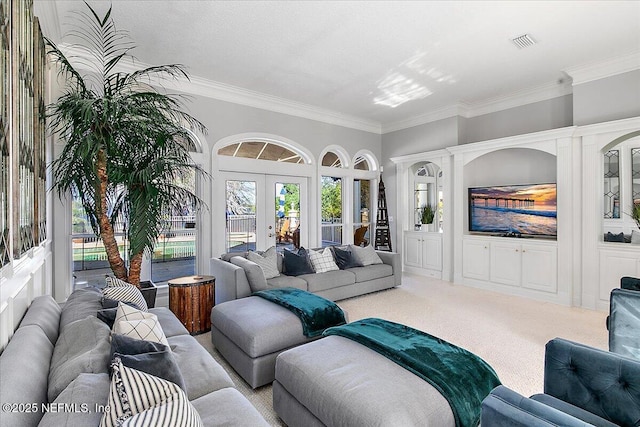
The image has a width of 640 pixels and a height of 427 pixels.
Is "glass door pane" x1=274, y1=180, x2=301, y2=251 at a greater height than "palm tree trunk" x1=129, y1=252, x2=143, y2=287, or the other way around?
"glass door pane" x1=274, y1=180, x2=301, y2=251

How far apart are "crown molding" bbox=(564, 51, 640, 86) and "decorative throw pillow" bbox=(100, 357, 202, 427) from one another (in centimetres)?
564

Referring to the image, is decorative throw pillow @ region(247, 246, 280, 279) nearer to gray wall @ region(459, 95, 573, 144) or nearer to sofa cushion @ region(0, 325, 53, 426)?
sofa cushion @ region(0, 325, 53, 426)

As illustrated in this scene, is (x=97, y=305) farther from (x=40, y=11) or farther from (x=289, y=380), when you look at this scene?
(x=40, y=11)

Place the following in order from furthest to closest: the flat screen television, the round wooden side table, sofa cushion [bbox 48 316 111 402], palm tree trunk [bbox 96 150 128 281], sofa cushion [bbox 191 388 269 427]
Answer: the flat screen television < the round wooden side table < palm tree trunk [bbox 96 150 128 281] < sofa cushion [bbox 191 388 269 427] < sofa cushion [bbox 48 316 111 402]

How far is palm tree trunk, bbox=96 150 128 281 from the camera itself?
300 centimetres

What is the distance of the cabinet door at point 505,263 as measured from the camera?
5031 mm

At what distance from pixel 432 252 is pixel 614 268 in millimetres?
2605

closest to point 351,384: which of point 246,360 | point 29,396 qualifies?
point 246,360

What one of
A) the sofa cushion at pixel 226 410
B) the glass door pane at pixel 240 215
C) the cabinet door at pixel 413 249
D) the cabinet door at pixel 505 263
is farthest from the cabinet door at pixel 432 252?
the sofa cushion at pixel 226 410

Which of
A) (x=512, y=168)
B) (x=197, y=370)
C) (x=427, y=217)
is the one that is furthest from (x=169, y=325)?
(x=512, y=168)

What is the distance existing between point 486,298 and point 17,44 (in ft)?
18.2

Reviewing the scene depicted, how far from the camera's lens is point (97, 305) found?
7.10 feet

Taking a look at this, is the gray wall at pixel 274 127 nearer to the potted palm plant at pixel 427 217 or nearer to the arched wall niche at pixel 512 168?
the potted palm plant at pixel 427 217

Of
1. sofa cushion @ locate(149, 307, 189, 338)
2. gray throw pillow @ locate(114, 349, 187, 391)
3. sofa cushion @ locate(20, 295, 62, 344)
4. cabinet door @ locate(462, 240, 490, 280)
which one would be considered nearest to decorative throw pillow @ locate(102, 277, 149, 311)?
sofa cushion @ locate(149, 307, 189, 338)
